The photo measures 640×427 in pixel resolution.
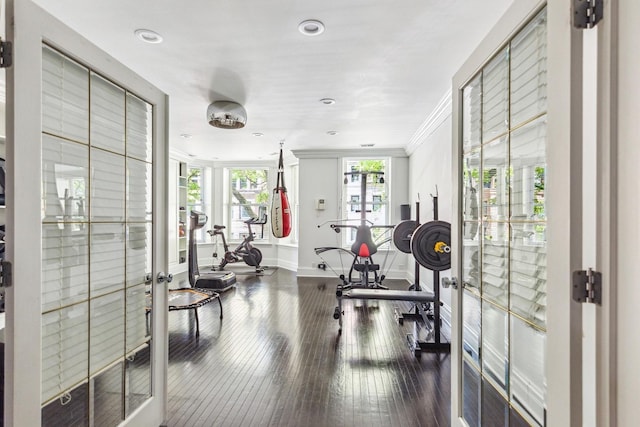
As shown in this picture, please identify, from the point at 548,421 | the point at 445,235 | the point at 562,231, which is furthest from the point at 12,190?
the point at 445,235

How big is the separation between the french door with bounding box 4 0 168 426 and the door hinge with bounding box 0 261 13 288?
16 mm

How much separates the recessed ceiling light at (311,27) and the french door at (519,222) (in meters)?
1.01

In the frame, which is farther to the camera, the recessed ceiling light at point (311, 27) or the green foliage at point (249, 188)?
the green foliage at point (249, 188)

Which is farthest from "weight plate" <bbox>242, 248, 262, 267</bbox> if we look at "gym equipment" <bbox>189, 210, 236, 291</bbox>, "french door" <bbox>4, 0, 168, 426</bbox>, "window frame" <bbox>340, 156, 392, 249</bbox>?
"french door" <bbox>4, 0, 168, 426</bbox>

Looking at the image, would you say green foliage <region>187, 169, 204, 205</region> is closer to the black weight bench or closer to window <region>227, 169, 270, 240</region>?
window <region>227, 169, 270, 240</region>

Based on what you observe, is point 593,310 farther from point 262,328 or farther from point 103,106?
point 262,328

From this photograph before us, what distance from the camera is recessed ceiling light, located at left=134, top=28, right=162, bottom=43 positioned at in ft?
7.23

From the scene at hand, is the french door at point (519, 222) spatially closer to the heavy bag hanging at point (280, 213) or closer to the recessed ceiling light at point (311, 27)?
the recessed ceiling light at point (311, 27)

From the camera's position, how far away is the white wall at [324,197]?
6.38 metres

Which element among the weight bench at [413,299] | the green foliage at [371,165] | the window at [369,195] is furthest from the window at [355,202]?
the weight bench at [413,299]

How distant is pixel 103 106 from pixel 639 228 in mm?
2148

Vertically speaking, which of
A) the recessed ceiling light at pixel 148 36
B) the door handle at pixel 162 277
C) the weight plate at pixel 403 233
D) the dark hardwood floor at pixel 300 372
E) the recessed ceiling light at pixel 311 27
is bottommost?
the dark hardwood floor at pixel 300 372

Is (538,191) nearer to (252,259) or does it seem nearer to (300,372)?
(300,372)

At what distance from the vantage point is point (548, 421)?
1.09 m
